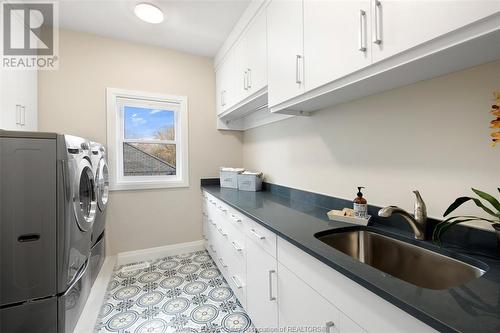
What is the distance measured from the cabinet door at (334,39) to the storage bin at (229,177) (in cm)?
155

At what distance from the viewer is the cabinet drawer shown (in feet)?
4.04

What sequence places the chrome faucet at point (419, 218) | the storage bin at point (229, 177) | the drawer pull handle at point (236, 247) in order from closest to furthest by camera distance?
the chrome faucet at point (419, 218), the drawer pull handle at point (236, 247), the storage bin at point (229, 177)

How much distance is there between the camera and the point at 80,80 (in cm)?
239

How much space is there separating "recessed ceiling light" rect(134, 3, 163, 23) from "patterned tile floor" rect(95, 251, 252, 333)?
8.30 feet

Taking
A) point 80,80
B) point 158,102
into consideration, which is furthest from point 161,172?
point 80,80

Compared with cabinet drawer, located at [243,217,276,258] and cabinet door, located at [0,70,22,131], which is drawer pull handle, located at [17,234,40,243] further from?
cabinet drawer, located at [243,217,276,258]

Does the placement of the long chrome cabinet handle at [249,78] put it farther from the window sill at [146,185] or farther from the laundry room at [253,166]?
the window sill at [146,185]

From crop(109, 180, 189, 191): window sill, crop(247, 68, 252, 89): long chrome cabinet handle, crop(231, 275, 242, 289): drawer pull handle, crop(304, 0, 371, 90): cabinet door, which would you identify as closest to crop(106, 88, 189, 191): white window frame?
crop(109, 180, 189, 191): window sill

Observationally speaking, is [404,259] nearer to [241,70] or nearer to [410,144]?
[410,144]

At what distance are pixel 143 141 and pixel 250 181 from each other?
144 cm

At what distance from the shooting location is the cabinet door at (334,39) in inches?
37.2

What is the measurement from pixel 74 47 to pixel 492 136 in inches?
134

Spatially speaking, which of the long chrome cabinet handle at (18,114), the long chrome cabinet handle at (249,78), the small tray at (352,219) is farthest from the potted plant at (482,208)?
the long chrome cabinet handle at (18,114)

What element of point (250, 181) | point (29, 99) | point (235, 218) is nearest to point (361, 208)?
point (235, 218)
